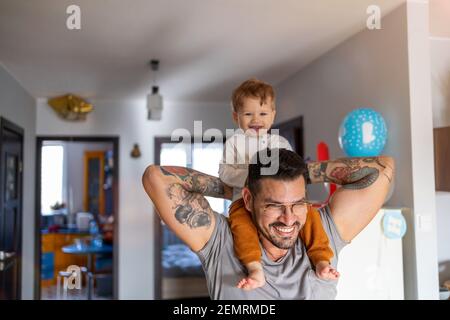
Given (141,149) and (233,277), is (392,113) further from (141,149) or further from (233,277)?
(141,149)

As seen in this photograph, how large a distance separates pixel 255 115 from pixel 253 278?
0.40 meters

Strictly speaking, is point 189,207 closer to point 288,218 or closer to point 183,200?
point 183,200

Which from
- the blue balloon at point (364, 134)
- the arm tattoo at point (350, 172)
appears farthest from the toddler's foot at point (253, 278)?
the blue balloon at point (364, 134)

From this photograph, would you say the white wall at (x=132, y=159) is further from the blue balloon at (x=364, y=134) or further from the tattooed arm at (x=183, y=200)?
the tattooed arm at (x=183, y=200)

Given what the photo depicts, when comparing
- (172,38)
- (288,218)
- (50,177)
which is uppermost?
(172,38)

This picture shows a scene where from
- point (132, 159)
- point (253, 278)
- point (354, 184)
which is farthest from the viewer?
point (132, 159)

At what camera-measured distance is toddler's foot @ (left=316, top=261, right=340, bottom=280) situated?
A: 70 cm

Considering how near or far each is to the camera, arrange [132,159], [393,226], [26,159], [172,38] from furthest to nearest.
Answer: [132,159] < [26,159] < [172,38] < [393,226]

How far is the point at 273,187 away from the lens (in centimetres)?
→ 69

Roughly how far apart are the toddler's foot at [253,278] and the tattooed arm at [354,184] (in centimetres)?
21

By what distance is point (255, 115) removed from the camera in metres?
0.91

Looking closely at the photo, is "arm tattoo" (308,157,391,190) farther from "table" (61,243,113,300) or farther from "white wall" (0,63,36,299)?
"table" (61,243,113,300)

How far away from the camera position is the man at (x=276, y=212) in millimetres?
A: 690

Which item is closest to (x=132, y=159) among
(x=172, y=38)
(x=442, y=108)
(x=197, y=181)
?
(x=172, y=38)
